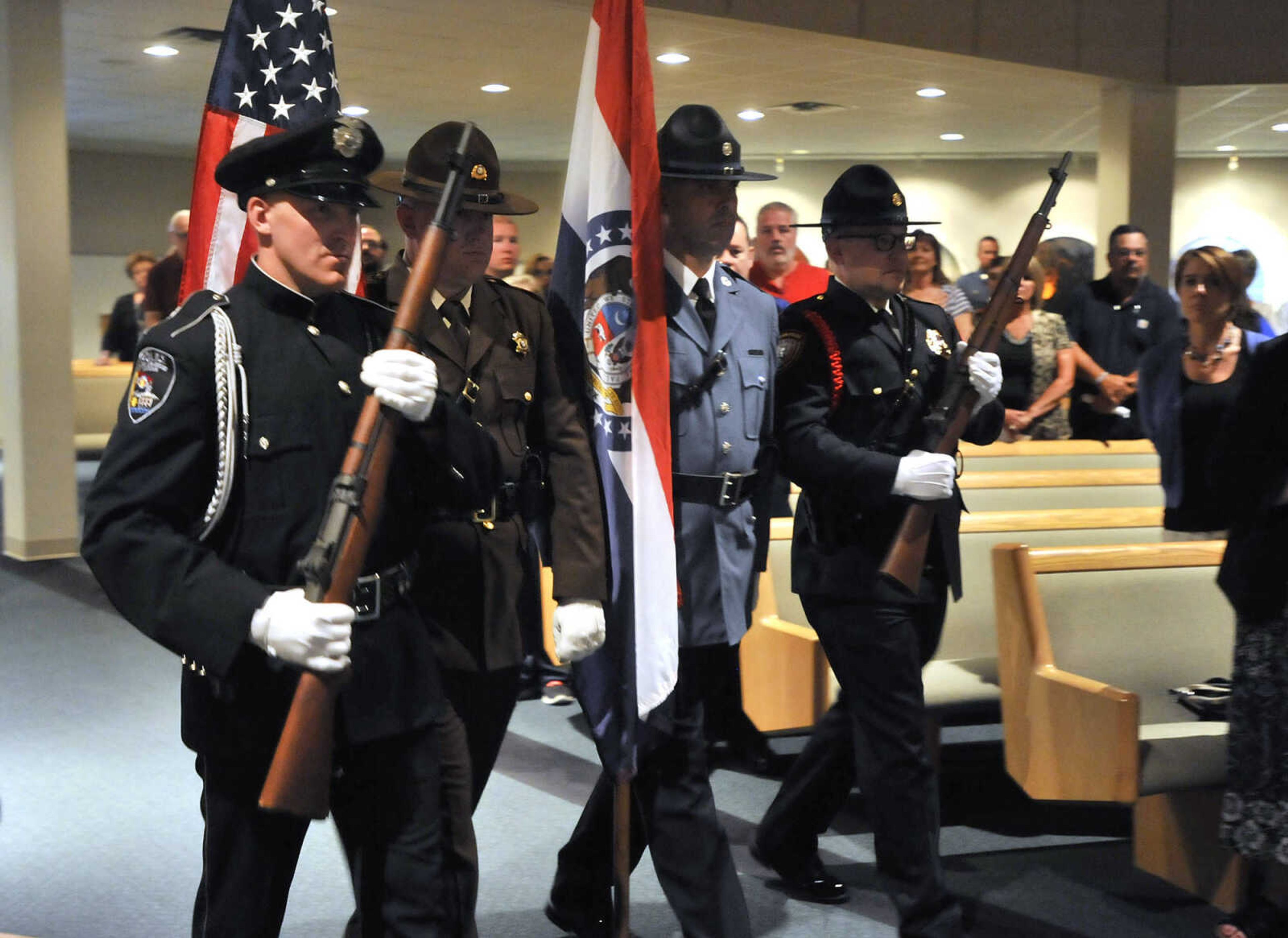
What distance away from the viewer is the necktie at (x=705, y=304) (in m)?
2.68

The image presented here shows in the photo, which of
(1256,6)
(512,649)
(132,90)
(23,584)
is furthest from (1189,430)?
(132,90)

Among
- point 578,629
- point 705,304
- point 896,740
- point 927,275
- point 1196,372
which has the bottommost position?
point 896,740

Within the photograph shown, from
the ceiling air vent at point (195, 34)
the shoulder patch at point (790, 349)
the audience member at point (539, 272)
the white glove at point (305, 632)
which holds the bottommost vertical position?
the white glove at point (305, 632)

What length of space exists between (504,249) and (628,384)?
192 centimetres

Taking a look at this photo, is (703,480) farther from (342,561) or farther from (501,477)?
(342,561)

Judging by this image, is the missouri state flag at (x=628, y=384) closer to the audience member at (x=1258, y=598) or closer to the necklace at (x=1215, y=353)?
the audience member at (x=1258, y=598)

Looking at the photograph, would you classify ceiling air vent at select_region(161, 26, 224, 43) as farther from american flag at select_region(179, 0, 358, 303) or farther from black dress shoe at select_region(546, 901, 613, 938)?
black dress shoe at select_region(546, 901, 613, 938)

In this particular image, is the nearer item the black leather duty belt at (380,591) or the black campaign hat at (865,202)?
the black leather duty belt at (380,591)

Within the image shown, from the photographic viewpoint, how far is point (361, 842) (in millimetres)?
1979

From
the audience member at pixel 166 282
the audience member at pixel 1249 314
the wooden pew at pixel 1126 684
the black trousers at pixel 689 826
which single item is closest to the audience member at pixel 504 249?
the black trousers at pixel 689 826

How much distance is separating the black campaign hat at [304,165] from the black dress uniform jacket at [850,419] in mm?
1131

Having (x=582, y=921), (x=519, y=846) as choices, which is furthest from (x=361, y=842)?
(x=519, y=846)

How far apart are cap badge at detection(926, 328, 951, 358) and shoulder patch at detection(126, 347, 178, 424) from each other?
5.22 feet

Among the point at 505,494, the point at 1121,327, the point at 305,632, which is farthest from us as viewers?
the point at 1121,327
